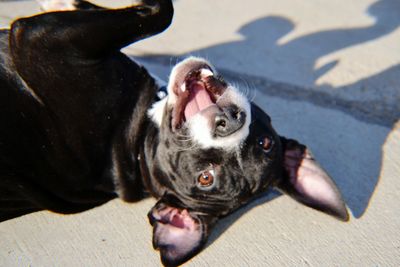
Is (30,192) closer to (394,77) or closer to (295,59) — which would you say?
(295,59)

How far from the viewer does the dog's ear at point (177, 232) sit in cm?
246

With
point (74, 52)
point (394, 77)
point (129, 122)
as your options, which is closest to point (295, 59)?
point (394, 77)

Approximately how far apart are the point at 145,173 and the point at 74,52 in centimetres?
79

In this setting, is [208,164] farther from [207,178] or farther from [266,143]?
[266,143]

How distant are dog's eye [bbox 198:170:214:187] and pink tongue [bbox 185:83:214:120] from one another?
12.0 inches

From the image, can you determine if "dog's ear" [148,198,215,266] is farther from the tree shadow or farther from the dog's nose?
the dog's nose

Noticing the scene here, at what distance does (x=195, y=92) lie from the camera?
2.50 m

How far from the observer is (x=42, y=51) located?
2.54 meters

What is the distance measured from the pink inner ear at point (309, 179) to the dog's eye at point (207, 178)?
501mm

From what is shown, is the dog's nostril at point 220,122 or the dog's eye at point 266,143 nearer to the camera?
the dog's nostril at point 220,122

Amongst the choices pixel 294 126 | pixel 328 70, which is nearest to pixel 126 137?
pixel 294 126

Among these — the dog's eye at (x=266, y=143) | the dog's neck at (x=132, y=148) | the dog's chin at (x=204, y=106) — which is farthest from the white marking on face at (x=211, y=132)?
the dog's neck at (x=132, y=148)

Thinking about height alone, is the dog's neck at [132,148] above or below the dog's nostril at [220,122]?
below

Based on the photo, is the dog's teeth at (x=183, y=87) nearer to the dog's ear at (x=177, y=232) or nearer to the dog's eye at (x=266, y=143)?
the dog's eye at (x=266, y=143)
